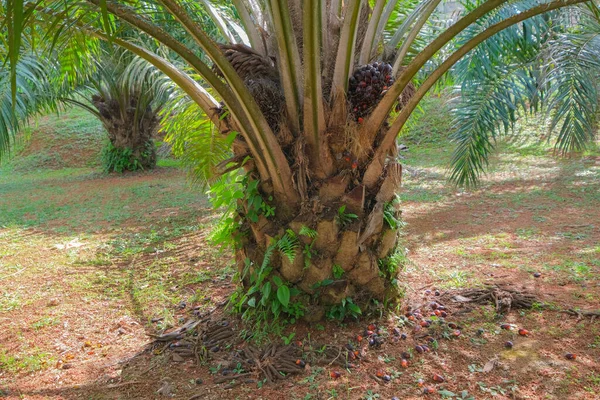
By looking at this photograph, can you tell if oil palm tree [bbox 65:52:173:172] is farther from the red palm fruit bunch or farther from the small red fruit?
the small red fruit

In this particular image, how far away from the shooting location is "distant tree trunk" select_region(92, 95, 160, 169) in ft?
39.0

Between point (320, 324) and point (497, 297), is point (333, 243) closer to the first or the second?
point (320, 324)

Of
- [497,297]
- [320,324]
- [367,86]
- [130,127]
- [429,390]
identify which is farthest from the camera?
[130,127]

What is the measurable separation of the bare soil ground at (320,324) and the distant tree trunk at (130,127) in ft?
15.6

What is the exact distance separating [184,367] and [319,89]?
5.97ft

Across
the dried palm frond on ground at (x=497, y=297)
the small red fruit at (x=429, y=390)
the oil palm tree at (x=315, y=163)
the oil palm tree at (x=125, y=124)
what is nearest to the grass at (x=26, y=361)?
the oil palm tree at (x=315, y=163)

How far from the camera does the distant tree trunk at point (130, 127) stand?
1188 cm

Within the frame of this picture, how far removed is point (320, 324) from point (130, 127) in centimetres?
1072

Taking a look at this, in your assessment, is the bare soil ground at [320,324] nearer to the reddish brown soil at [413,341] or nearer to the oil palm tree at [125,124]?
the reddish brown soil at [413,341]

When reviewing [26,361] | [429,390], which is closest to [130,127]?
[26,361]

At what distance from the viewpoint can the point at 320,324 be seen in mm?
2848

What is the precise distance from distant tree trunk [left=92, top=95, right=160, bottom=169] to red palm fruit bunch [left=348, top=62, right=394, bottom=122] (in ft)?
33.3

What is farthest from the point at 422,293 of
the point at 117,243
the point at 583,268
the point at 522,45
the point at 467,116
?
the point at 117,243

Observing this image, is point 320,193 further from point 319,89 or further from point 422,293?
point 422,293
